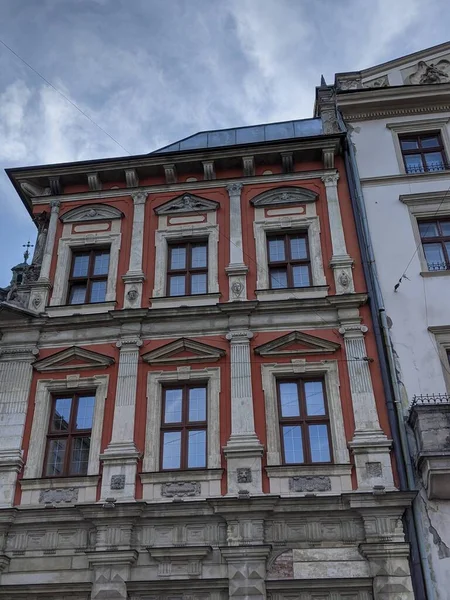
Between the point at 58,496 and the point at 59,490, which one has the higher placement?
the point at 59,490

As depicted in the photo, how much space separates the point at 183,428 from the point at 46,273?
600 cm

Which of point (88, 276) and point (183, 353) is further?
point (88, 276)

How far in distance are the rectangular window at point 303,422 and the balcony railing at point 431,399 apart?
78.4 inches

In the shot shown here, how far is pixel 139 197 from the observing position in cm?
1828

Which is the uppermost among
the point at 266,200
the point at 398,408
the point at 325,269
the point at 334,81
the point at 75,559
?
the point at 334,81

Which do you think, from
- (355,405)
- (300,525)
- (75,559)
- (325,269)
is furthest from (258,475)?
(325,269)

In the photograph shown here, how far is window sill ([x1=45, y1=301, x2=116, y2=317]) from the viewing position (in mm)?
16219

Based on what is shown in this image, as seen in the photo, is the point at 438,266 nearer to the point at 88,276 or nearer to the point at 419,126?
the point at 419,126

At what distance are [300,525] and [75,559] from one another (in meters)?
4.56

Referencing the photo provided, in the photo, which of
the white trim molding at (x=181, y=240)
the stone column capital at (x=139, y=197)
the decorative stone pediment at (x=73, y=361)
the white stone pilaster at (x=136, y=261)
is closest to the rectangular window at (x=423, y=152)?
the white trim molding at (x=181, y=240)

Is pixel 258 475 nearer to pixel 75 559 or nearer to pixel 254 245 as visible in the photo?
pixel 75 559

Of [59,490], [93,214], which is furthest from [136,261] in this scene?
[59,490]

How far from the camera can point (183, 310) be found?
15734mm

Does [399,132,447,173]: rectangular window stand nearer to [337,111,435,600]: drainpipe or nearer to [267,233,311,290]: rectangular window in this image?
[337,111,435,600]: drainpipe
